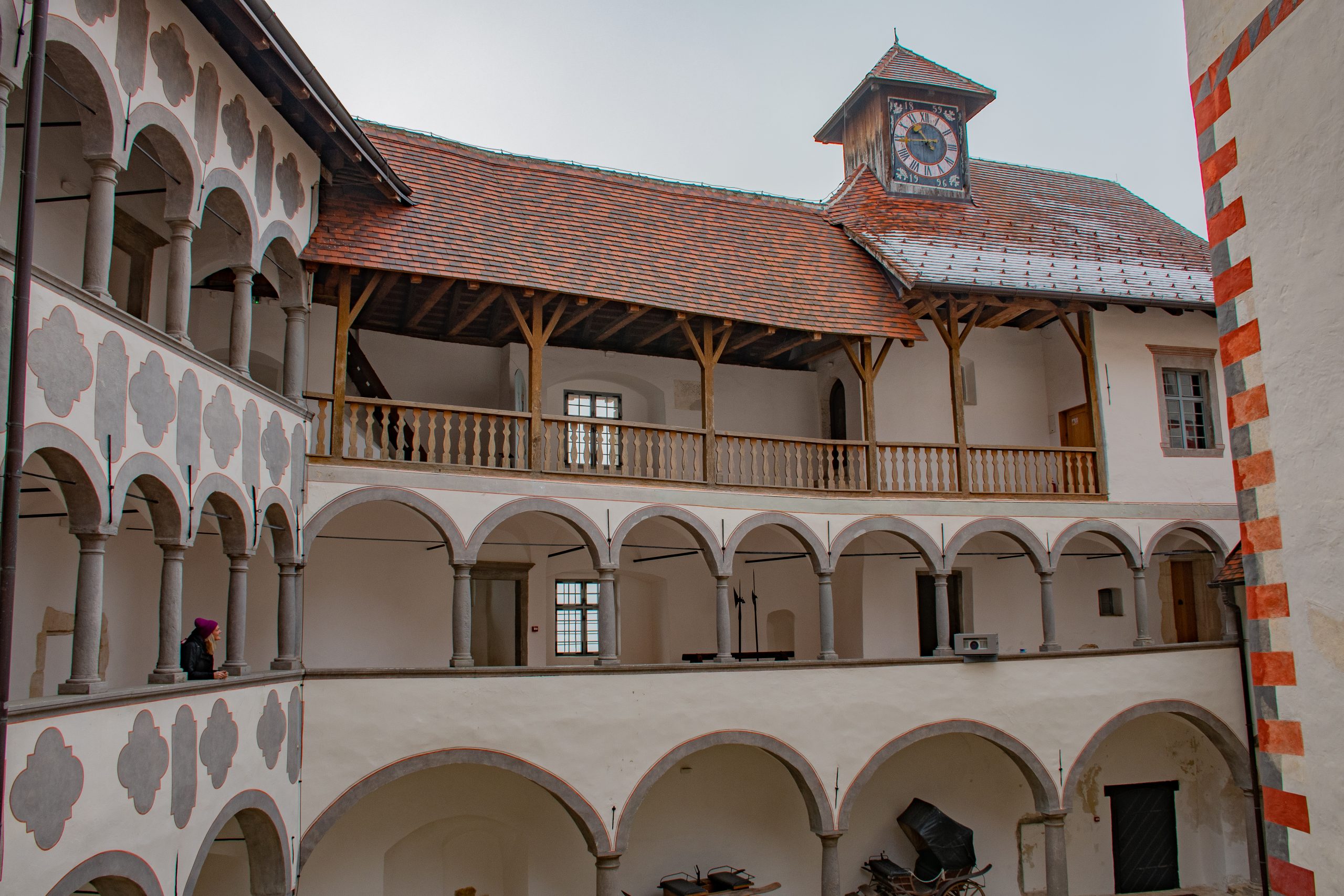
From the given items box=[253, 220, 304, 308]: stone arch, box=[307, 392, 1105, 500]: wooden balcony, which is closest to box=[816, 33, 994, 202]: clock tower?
box=[307, 392, 1105, 500]: wooden balcony

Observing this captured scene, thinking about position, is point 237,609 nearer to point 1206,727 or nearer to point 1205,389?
point 1206,727

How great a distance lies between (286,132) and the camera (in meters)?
11.7

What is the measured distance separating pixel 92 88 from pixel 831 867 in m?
12.1

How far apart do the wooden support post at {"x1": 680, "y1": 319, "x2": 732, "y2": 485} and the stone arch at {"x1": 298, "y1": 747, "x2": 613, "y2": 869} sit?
4.46m

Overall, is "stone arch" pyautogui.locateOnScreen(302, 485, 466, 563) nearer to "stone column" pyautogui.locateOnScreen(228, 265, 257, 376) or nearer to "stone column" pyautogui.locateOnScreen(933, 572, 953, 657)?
"stone column" pyautogui.locateOnScreen(228, 265, 257, 376)

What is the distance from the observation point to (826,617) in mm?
15242

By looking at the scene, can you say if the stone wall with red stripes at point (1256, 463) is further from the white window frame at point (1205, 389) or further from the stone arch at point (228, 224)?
the white window frame at point (1205, 389)

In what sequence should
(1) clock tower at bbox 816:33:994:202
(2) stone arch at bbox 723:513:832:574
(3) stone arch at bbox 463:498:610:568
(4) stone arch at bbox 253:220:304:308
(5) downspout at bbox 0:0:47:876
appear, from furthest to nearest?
(1) clock tower at bbox 816:33:994:202, (2) stone arch at bbox 723:513:832:574, (3) stone arch at bbox 463:498:610:568, (4) stone arch at bbox 253:220:304:308, (5) downspout at bbox 0:0:47:876

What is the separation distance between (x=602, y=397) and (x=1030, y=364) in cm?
759

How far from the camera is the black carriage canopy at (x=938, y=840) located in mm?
15695

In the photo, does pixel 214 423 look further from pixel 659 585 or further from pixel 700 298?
pixel 659 585

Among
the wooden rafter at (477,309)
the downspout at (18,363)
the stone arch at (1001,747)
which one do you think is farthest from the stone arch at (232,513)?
the stone arch at (1001,747)

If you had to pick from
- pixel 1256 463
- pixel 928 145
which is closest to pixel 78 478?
pixel 1256 463

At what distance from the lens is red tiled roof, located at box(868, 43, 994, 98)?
2017 cm
